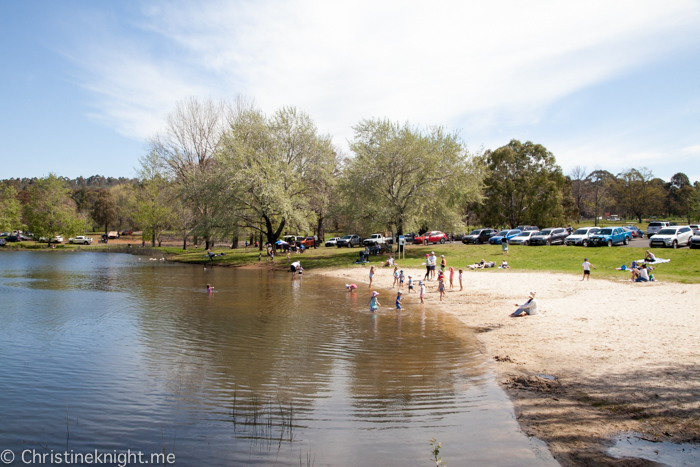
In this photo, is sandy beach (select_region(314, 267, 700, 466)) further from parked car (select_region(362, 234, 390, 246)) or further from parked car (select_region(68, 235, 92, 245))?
parked car (select_region(68, 235, 92, 245))

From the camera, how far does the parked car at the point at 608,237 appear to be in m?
38.2

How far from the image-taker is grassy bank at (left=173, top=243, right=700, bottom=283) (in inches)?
1014

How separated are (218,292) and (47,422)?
1796cm

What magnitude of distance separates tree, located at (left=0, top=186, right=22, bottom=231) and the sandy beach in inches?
3276

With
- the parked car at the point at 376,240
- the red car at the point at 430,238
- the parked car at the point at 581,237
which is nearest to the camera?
the parked car at the point at 581,237

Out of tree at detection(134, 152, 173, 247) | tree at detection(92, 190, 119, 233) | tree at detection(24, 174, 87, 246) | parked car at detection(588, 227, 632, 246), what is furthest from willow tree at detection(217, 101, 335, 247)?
tree at detection(92, 190, 119, 233)

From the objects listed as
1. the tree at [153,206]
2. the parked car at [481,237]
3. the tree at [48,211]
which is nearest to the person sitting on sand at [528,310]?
the parked car at [481,237]

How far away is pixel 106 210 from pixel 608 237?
347ft

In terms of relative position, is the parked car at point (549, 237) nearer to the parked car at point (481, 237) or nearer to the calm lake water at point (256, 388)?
the parked car at point (481, 237)

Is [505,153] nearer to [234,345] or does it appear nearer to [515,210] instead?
[515,210]

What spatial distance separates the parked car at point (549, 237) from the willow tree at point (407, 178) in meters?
8.23

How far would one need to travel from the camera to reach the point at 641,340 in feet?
38.3

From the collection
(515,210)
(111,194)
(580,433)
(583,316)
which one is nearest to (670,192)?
(515,210)

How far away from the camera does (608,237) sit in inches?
1505
